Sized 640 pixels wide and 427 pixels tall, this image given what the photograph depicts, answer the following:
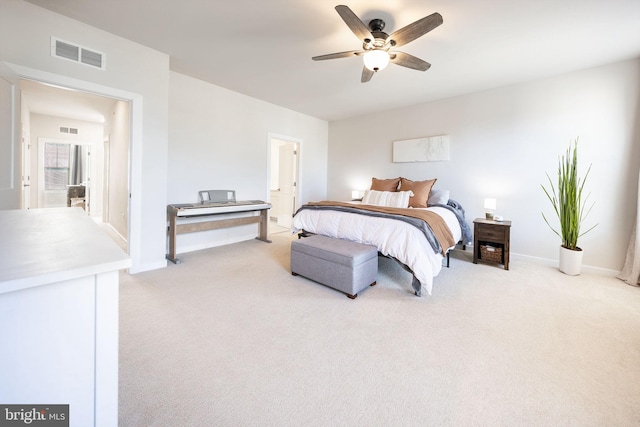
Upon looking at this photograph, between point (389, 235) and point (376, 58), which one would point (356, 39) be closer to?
point (376, 58)

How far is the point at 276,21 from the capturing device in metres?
2.45

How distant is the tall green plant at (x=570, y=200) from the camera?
Answer: 3.22 m

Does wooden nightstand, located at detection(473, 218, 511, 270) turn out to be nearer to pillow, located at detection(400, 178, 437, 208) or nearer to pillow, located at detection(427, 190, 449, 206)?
pillow, located at detection(427, 190, 449, 206)

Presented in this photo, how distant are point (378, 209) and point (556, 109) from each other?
2.81 metres

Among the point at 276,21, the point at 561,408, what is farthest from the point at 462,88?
the point at 561,408

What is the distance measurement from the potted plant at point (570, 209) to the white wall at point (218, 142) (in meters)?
4.39

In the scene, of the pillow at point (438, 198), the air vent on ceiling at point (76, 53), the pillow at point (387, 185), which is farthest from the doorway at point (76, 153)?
the pillow at point (438, 198)

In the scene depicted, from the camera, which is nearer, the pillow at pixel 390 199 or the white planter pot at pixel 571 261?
the white planter pot at pixel 571 261

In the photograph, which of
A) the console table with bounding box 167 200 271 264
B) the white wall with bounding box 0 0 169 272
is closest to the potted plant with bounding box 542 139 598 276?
the console table with bounding box 167 200 271 264

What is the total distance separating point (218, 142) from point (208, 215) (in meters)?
1.19

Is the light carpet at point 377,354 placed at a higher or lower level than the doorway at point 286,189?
lower

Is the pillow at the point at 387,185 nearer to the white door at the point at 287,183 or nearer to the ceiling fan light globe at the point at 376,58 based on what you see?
the white door at the point at 287,183

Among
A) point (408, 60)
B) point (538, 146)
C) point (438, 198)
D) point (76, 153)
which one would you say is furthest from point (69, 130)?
point (538, 146)

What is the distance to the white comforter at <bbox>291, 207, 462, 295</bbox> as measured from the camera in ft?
8.42
